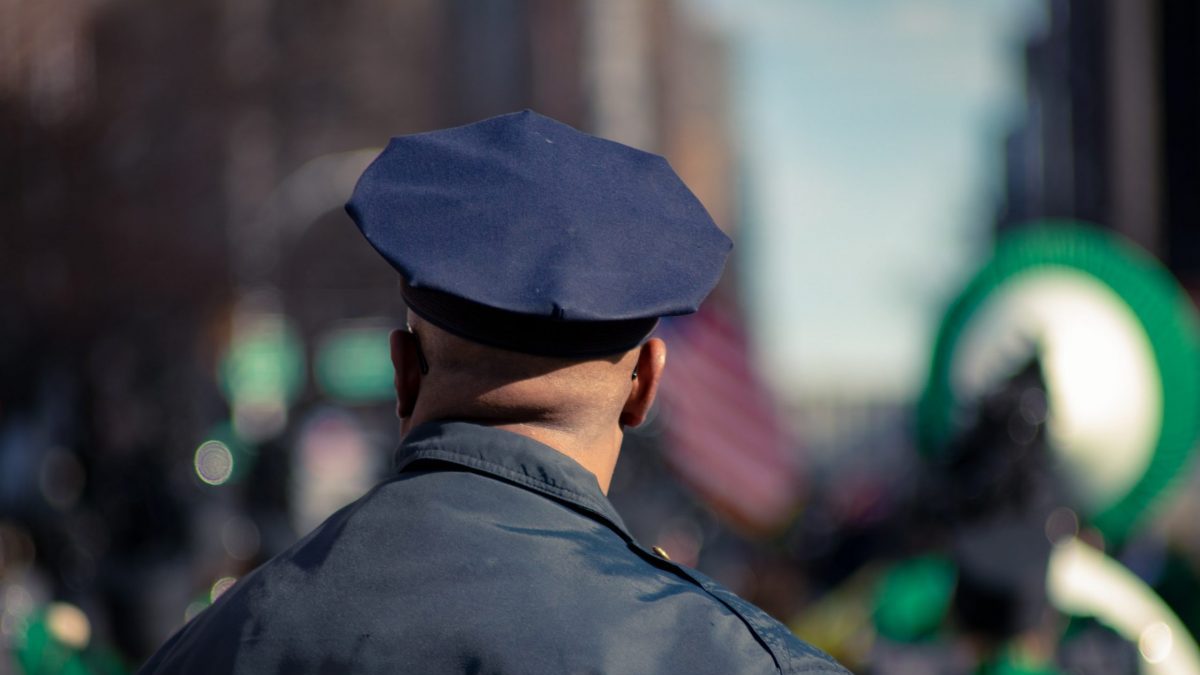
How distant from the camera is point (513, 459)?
1835 mm

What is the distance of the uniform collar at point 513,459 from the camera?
1.83 meters

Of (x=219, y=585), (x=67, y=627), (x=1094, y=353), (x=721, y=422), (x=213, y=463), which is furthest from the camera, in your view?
(x=213, y=463)

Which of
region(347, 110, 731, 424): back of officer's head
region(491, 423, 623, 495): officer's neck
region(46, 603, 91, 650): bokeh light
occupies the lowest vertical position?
region(46, 603, 91, 650): bokeh light

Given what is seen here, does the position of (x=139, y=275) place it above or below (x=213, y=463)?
below

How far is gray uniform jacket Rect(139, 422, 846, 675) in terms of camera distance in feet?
5.56

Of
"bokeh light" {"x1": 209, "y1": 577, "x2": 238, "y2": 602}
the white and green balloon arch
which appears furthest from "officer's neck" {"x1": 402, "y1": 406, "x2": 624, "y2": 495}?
"bokeh light" {"x1": 209, "y1": 577, "x2": 238, "y2": 602}

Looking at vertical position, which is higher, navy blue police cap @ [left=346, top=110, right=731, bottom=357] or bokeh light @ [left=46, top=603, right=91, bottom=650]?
navy blue police cap @ [left=346, top=110, right=731, bottom=357]

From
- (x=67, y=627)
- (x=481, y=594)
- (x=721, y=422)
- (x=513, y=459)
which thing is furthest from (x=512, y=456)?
(x=721, y=422)

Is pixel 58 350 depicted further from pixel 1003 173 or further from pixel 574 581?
pixel 1003 173

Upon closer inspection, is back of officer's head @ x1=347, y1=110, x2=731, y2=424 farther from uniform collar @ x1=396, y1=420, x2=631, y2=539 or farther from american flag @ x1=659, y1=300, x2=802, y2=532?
american flag @ x1=659, y1=300, x2=802, y2=532

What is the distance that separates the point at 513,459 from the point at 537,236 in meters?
0.25

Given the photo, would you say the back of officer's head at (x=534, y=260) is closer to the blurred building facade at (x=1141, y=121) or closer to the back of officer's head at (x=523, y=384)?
the back of officer's head at (x=523, y=384)

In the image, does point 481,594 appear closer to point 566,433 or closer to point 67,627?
point 566,433

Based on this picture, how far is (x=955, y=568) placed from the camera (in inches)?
196
